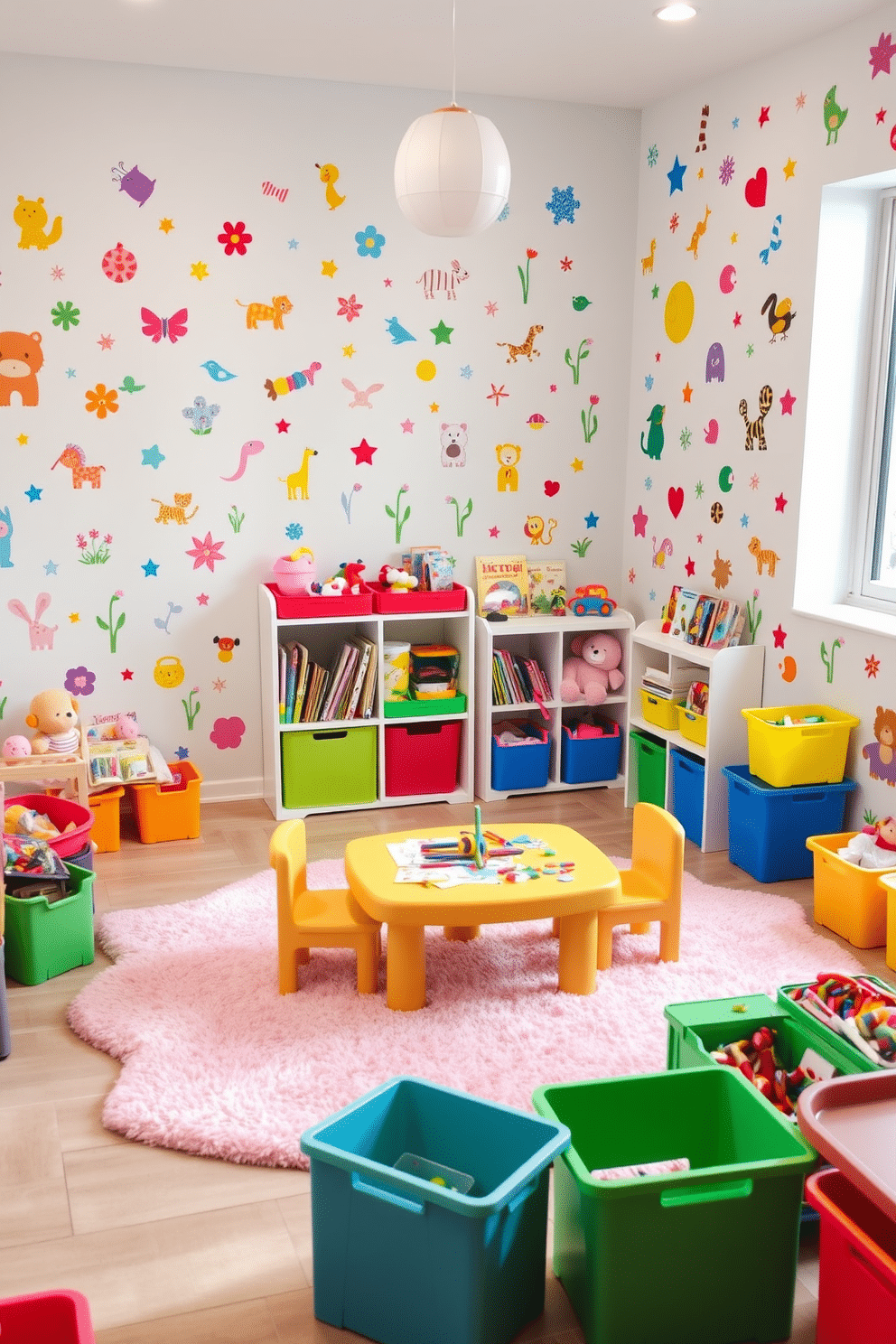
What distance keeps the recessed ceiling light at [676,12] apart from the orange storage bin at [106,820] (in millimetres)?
2922

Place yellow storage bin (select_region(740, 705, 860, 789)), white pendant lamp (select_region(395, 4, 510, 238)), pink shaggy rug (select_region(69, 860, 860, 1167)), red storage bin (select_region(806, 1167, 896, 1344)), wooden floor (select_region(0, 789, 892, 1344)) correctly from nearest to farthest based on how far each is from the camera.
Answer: red storage bin (select_region(806, 1167, 896, 1344))
wooden floor (select_region(0, 789, 892, 1344))
pink shaggy rug (select_region(69, 860, 860, 1167))
white pendant lamp (select_region(395, 4, 510, 238))
yellow storage bin (select_region(740, 705, 860, 789))

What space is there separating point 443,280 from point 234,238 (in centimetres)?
78

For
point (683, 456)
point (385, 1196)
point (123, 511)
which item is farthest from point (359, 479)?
point (385, 1196)

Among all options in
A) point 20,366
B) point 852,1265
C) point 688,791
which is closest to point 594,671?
point 688,791

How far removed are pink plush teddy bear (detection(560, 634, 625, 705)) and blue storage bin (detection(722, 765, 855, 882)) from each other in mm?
908

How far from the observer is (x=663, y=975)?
312cm

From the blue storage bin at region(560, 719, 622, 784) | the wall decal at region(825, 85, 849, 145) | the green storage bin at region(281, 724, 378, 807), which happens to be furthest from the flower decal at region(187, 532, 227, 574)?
the wall decal at region(825, 85, 849, 145)

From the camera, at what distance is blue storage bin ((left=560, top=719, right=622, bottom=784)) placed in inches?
185

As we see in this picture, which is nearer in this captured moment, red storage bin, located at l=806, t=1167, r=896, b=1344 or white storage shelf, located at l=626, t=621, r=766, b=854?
red storage bin, located at l=806, t=1167, r=896, b=1344

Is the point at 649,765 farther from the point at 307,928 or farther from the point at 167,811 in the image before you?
the point at 307,928

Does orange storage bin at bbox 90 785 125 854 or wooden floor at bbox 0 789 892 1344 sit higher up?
orange storage bin at bbox 90 785 125 854

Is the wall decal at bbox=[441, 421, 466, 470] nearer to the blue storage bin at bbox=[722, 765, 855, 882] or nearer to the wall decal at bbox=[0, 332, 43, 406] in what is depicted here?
the wall decal at bbox=[0, 332, 43, 406]

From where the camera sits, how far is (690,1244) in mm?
1870

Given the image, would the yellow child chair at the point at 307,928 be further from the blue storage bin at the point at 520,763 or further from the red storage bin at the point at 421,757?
the blue storage bin at the point at 520,763
